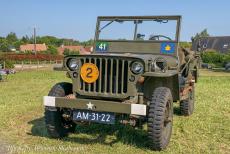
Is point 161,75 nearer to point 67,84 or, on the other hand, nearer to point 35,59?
point 67,84

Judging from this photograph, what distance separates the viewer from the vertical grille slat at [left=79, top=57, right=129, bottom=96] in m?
5.52

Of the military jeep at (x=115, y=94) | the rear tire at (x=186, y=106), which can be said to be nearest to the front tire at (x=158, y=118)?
the military jeep at (x=115, y=94)

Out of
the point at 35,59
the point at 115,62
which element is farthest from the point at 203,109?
the point at 35,59

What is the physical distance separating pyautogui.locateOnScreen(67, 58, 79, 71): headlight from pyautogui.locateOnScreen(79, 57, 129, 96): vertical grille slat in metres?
0.13

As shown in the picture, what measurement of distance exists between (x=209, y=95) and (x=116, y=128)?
241 inches

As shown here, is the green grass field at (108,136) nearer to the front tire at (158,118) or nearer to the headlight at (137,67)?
the front tire at (158,118)

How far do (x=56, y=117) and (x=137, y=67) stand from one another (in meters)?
1.58

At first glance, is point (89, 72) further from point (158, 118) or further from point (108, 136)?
point (108, 136)

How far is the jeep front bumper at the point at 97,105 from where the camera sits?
17.5 feet

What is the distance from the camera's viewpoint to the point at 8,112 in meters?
8.55

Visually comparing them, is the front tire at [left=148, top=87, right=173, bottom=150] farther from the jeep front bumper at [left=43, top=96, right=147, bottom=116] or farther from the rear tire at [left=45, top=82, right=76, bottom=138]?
the rear tire at [left=45, top=82, right=76, bottom=138]

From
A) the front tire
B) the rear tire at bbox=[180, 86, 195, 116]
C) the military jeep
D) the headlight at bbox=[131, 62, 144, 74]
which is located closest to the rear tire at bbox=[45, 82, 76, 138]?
the military jeep

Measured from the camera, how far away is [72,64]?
19.3 ft

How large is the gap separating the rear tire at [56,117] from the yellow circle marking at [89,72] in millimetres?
608
